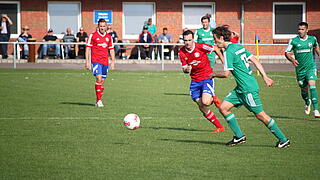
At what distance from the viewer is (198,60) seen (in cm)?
1139

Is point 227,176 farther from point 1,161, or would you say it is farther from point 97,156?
point 1,161

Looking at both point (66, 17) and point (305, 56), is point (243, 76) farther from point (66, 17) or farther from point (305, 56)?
point (66, 17)

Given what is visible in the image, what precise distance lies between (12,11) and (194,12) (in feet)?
31.5

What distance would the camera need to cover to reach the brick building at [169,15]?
35312mm

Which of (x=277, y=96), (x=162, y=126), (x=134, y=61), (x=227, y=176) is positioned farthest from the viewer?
(x=134, y=61)

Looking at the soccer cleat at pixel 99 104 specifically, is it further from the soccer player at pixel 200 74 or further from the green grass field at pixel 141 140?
the soccer player at pixel 200 74

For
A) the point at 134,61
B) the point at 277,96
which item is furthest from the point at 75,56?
the point at 277,96

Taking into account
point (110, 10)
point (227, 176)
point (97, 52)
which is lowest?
point (227, 176)

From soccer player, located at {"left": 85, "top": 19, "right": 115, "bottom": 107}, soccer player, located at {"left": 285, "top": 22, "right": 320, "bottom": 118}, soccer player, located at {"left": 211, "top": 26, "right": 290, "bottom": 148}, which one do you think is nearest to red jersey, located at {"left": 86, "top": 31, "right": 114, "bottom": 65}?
soccer player, located at {"left": 85, "top": 19, "right": 115, "bottom": 107}

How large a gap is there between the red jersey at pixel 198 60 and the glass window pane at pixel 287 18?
2564cm

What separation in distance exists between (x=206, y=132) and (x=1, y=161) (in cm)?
392

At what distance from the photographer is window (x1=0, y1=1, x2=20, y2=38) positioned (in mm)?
35188

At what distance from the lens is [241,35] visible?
3575 centimetres

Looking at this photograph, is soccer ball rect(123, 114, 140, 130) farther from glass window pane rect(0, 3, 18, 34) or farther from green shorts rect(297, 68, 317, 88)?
glass window pane rect(0, 3, 18, 34)
